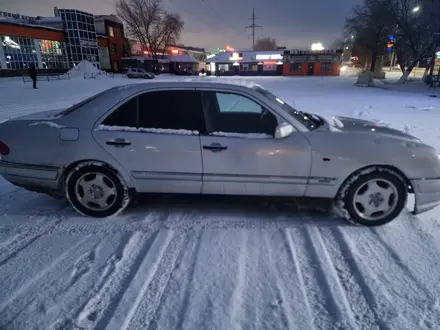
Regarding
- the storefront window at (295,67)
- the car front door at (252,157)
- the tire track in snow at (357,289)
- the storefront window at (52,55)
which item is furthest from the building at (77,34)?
the tire track in snow at (357,289)

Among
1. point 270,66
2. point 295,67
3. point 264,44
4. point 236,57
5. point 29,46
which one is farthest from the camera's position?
point 264,44

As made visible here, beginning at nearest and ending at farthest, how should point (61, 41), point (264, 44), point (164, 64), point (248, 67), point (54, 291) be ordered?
point (54, 291) < point (61, 41) < point (164, 64) < point (248, 67) < point (264, 44)

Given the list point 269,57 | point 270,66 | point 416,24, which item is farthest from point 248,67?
point 416,24

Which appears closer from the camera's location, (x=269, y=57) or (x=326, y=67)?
(x=326, y=67)

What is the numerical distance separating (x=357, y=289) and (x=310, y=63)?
68.3m

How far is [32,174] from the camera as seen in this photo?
3.49 m

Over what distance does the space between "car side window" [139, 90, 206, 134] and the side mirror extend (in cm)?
82

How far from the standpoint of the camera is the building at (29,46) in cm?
3884

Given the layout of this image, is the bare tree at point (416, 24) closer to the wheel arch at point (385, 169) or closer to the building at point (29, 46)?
the wheel arch at point (385, 169)

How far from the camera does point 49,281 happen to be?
2467 mm

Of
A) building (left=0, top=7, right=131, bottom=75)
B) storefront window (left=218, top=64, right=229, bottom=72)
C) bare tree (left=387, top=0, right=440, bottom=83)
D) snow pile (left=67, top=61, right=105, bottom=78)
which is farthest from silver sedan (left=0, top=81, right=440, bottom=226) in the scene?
storefront window (left=218, top=64, right=229, bottom=72)

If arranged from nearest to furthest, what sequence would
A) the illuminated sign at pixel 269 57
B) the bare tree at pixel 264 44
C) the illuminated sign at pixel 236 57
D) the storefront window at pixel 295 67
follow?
the storefront window at pixel 295 67 → the illuminated sign at pixel 269 57 → the illuminated sign at pixel 236 57 → the bare tree at pixel 264 44

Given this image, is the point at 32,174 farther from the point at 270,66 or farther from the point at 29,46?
the point at 270,66

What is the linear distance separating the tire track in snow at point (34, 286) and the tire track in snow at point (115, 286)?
447 mm
